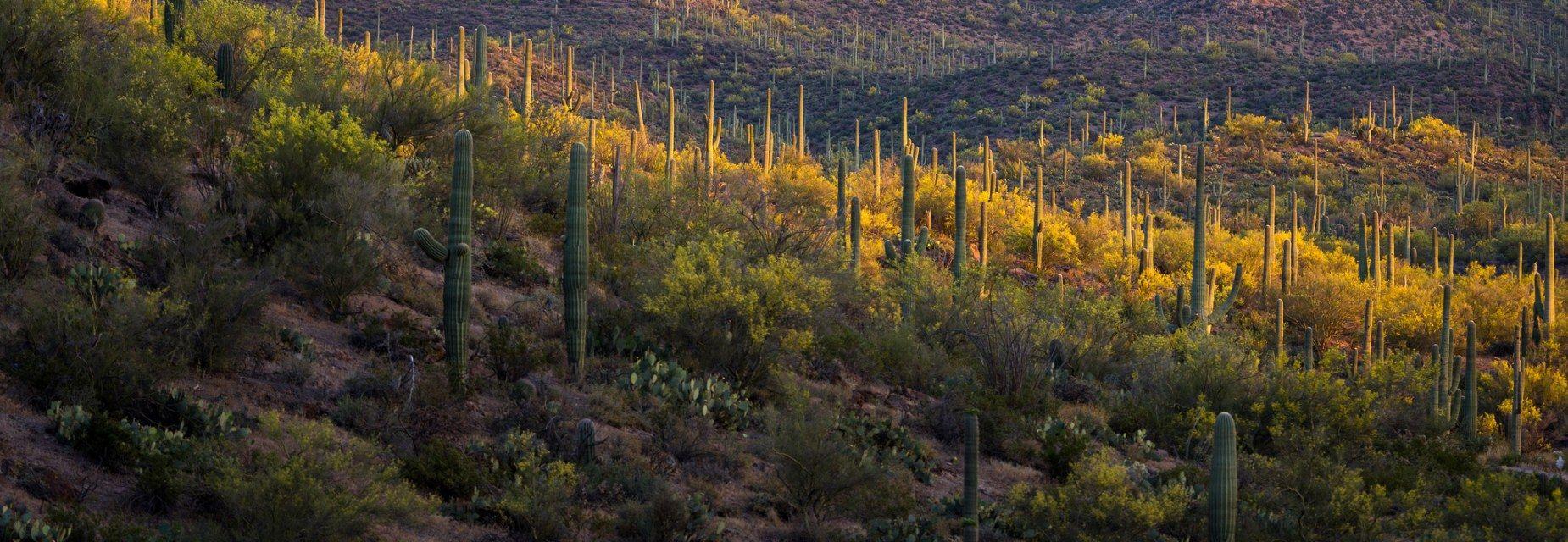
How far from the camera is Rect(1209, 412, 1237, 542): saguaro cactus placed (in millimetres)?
14750

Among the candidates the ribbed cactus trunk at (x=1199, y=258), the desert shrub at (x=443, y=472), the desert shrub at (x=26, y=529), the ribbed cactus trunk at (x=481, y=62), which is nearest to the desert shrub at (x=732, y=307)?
the desert shrub at (x=443, y=472)

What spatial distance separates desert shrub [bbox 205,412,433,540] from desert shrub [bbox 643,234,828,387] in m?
6.37

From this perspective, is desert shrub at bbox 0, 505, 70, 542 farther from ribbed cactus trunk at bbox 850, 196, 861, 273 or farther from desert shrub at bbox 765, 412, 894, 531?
ribbed cactus trunk at bbox 850, 196, 861, 273

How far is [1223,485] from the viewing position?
1475 cm

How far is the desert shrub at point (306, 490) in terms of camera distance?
10.6m

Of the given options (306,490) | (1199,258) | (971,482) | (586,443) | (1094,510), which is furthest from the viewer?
(1199,258)

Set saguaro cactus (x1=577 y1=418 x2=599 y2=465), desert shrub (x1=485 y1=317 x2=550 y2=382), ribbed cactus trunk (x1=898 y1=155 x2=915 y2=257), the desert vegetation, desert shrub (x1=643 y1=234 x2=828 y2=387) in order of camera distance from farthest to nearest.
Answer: ribbed cactus trunk (x1=898 y1=155 x2=915 y2=257)
desert shrub (x1=643 y1=234 x2=828 y2=387)
desert shrub (x1=485 y1=317 x2=550 y2=382)
saguaro cactus (x1=577 y1=418 x2=599 y2=465)
the desert vegetation

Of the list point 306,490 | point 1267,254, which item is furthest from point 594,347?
point 1267,254

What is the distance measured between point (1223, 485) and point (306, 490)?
9014 millimetres

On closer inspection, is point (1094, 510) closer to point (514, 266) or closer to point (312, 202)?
point (514, 266)

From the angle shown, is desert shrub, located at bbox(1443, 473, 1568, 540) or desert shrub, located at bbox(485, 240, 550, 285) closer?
desert shrub, located at bbox(1443, 473, 1568, 540)

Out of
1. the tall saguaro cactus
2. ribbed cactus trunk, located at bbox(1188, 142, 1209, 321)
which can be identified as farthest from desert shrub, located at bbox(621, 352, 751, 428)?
ribbed cactus trunk, located at bbox(1188, 142, 1209, 321)

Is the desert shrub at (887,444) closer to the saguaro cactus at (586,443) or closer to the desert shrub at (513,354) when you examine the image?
the saguaro cactus at (586,443)

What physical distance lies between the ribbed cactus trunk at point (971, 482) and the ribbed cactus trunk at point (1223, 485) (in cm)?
260
